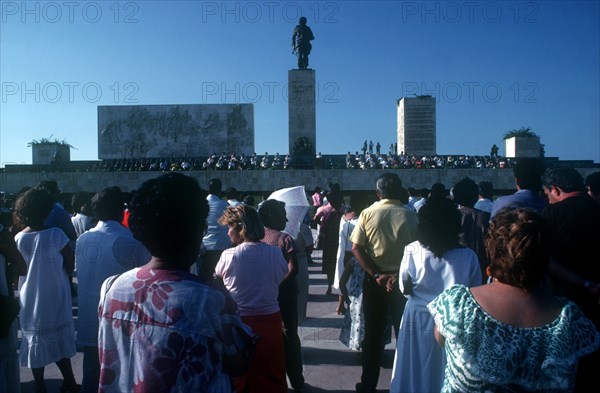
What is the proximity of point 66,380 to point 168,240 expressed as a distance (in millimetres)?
2833

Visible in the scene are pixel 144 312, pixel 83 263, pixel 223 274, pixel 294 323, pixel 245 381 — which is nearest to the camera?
pixel 144 312

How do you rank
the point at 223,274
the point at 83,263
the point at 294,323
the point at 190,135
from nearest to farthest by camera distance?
1. the point at 223,274
2. the point at 83,263
3. the point at 294,323
4. the point at 190,135

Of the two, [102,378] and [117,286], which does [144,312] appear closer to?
[117,286]

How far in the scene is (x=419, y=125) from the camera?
114 feet

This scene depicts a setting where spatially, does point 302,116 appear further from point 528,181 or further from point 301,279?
point 528,181

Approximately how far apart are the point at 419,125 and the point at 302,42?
521 inches

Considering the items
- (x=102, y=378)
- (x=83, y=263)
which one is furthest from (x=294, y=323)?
(x=102, y=378)

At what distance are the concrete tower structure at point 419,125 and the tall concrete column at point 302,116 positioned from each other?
10.6 m

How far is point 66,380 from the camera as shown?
12.3 ft

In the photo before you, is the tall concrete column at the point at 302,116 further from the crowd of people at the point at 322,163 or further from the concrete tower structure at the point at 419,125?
the concrete tower structure at the point at 419,125

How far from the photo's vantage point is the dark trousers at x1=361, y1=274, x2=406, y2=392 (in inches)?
140

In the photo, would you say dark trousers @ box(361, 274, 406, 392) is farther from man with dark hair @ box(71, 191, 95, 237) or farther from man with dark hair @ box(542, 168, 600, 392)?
man with dark hair @ box(71, 191, 95, 237)

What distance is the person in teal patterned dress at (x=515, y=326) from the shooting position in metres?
1.63

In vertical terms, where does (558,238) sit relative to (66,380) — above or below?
above
